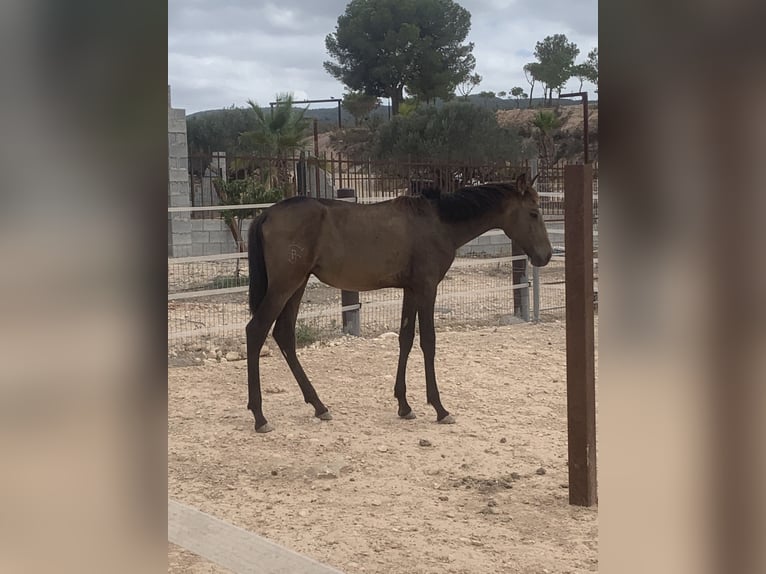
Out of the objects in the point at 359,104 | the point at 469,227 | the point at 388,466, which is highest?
the point at 359,104

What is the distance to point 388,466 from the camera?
4070 millimetres

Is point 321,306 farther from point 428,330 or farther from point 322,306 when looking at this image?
point 428,330

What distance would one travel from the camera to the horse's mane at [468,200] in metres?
5.27

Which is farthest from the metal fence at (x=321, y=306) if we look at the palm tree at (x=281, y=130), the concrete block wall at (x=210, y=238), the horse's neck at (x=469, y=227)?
the palm tree at (x=281, y=130)

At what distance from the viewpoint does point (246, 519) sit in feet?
11.1

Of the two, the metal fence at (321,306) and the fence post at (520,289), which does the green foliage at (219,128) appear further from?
the fence post at (520,289)

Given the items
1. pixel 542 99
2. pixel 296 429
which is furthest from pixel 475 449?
pixel 542 99

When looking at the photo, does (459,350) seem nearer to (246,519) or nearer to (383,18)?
(246,519)

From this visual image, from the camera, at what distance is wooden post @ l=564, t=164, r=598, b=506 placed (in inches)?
123

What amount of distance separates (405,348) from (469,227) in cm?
93

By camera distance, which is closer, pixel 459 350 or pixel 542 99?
pixel 459 350

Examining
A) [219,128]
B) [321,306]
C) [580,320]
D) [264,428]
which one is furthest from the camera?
[219,128]

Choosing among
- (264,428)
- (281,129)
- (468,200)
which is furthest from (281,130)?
(264,428)
